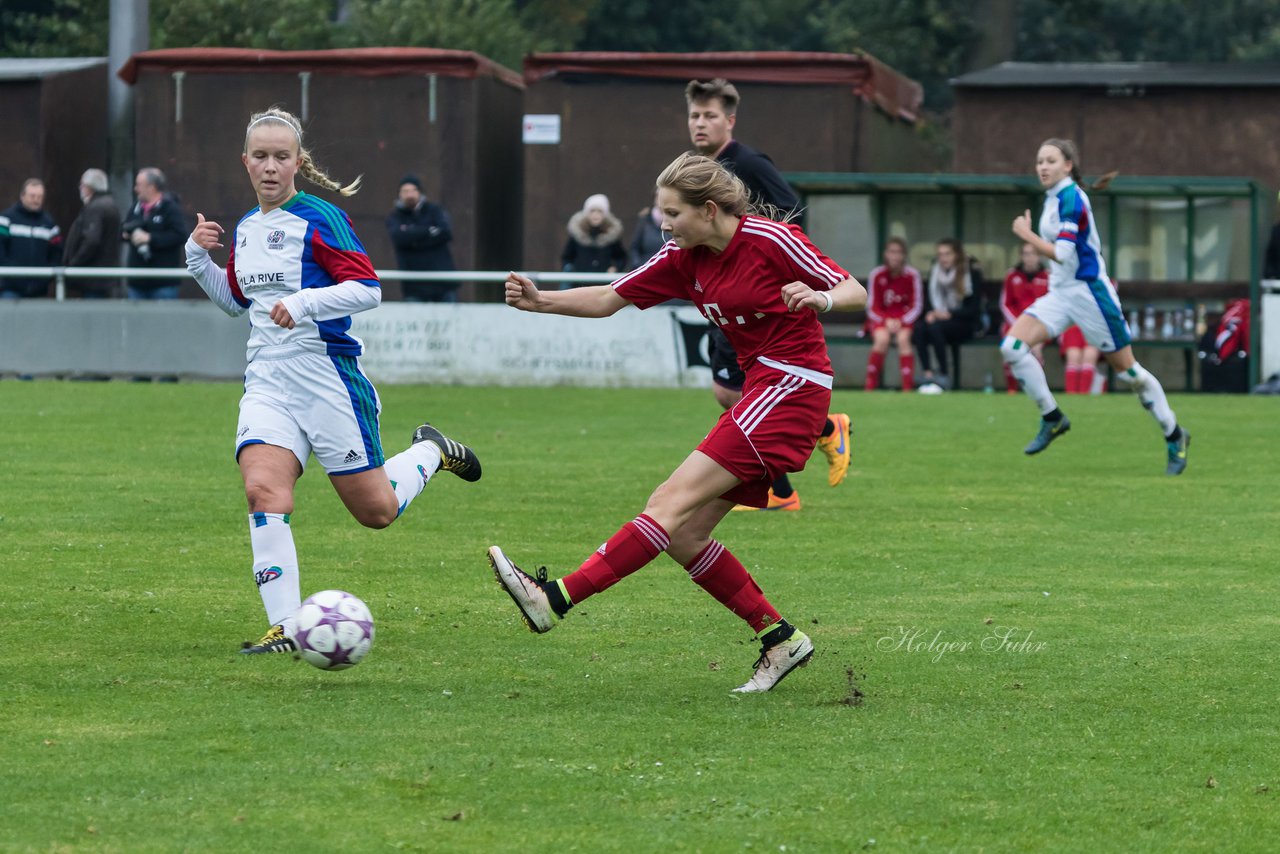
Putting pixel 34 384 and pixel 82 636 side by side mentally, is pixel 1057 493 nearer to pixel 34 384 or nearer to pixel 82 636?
pixel 82 636

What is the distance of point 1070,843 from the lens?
15.4 feet

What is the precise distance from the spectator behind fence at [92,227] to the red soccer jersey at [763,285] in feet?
53.2

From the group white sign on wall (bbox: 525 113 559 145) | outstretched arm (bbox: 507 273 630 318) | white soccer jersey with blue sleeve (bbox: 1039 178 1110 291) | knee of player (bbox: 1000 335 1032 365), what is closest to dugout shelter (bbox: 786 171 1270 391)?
white sign on wall (bbox: 525 113 559 145)

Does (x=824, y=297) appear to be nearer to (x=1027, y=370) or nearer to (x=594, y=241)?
(x=1027, y=370)

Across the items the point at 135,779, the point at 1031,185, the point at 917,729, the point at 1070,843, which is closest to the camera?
the point at 1070,843

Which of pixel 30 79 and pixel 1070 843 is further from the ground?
pixel 30 79

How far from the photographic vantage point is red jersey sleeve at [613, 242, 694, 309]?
6.71m

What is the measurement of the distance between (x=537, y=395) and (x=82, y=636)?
41.1 ft

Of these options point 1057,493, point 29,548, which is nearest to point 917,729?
point 29,548

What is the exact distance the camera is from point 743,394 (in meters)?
6.55

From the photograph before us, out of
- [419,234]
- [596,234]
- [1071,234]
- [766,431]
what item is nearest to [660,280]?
[766,431]

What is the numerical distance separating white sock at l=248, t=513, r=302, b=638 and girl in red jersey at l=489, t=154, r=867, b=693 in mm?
962

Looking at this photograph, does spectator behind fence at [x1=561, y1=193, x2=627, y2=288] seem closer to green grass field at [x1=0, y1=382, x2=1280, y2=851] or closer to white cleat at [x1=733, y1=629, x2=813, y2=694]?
green grass field at [x1=0, y1=382, x2=1280, y2=851]

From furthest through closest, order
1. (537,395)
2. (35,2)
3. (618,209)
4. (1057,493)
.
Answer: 1. (35,2)
2. (618,209)
3. (537,395)
4. (1057,493)
